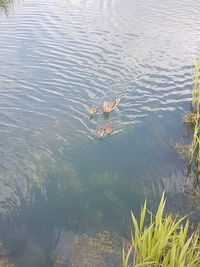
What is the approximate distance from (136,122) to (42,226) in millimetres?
4948

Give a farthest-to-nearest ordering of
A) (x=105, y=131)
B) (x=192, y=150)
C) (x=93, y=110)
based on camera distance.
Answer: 1. (x=93, y=110)
2. (x=105, y=131)
3. (x=192, y=150)

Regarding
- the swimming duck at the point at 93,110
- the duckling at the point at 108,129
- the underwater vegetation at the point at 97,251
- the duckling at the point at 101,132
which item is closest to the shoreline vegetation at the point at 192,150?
the duckling at the point at 108,129

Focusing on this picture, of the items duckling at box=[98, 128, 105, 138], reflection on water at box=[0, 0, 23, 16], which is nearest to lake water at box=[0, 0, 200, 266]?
duckling at box=[98, 128, 105, 138]

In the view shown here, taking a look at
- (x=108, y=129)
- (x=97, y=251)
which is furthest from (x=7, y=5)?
(x=97, y=251)

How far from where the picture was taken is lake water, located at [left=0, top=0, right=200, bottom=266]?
7.14 m

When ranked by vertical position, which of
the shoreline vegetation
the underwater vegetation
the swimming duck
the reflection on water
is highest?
the reflection on water

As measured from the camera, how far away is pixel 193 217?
7.00m

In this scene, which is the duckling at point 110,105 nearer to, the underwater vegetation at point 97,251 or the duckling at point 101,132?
the duckling at point 101,132

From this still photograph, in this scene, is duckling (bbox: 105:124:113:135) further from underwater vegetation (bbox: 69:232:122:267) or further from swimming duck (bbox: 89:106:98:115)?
underwater vegetation (bbox: 69:232:122:267)

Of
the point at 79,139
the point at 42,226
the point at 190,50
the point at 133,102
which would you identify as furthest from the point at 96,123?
the point at 190,50

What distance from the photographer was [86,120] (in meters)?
10.2

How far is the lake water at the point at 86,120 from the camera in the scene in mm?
7141

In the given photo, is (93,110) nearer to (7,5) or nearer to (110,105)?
(110,105)

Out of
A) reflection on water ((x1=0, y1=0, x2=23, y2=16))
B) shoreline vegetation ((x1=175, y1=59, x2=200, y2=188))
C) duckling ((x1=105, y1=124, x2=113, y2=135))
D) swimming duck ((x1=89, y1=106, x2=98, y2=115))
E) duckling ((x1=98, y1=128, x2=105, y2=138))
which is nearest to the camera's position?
shoreline vegetation ((x1=175, y1=59, x2=200, y2=188))
